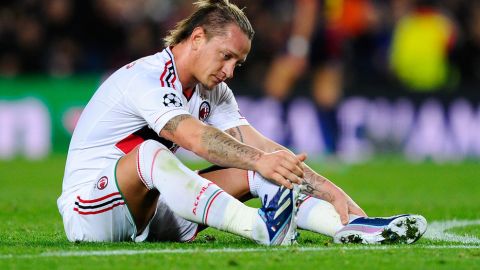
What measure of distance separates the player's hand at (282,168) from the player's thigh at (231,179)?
0.58 meters

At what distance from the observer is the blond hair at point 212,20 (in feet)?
18.7

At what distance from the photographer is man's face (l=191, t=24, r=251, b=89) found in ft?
A: 18.5

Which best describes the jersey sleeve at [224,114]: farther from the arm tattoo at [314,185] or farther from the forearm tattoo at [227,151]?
the forearm tattoo at [227,151]

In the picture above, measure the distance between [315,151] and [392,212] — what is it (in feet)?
22.8

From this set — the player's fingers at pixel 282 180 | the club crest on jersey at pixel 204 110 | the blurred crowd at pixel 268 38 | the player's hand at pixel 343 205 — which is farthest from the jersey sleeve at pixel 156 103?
the blurred crowd at pixel 268 38

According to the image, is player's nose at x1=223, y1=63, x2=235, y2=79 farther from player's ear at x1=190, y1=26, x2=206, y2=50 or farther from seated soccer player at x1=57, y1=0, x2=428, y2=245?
player's ear at x1=190, y1=26, x2=206, y2=50

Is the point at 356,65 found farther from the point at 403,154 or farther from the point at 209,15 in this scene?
the point at 209,15

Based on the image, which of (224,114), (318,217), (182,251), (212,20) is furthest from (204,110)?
(182,251)

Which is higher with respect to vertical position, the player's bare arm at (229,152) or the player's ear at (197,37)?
the player's ear at (197,37)

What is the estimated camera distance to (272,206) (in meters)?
5.20

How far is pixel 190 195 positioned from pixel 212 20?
3.46ft

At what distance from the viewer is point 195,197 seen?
206 inches

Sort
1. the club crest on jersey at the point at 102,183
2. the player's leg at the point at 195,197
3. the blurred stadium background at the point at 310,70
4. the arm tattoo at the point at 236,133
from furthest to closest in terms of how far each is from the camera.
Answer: the blurred stadium background at the point at 310,70 → the arm tattoo at the point at 236,133 → the club crest on jersey at the point at 102,183 → the player's leg at the point at 195,197

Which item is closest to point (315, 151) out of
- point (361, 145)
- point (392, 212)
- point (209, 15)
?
point (361, 145)
